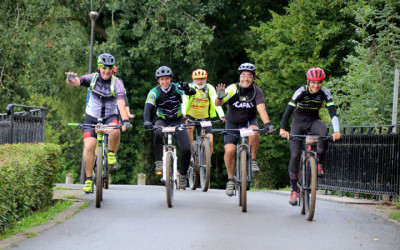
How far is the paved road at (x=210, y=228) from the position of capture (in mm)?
7844

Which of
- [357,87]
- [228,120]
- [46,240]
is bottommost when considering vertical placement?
[46,240]

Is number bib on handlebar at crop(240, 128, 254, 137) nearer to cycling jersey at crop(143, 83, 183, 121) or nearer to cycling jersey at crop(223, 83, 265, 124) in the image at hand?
cycling jersey at crop(223, 83, 265, 124)

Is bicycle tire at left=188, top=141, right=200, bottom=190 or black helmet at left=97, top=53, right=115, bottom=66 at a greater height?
black helmet at left=97, top=53, right=115, bottom=66

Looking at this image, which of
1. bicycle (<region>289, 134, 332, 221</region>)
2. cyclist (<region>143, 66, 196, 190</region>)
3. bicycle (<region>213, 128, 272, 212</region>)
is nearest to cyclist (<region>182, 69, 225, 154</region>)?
cyclist (<region>143, 66, 196, 190</region>)

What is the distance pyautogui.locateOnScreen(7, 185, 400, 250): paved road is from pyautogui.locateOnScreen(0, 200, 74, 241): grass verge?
307 millimetres

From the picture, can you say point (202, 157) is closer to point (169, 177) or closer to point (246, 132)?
point (246, 132)

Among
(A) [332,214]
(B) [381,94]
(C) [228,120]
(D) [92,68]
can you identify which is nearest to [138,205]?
(C) [228,120]

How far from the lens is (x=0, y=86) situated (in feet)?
104

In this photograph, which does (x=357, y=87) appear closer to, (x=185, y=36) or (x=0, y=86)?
(x=185, y=36)

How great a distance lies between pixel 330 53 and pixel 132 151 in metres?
9.77

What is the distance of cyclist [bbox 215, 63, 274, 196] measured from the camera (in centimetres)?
1133

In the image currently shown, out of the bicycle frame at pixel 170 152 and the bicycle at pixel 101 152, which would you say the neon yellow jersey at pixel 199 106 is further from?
the bicycle at pixel 101 152

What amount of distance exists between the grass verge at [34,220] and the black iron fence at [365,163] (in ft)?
20.2

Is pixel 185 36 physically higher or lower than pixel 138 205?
higher
